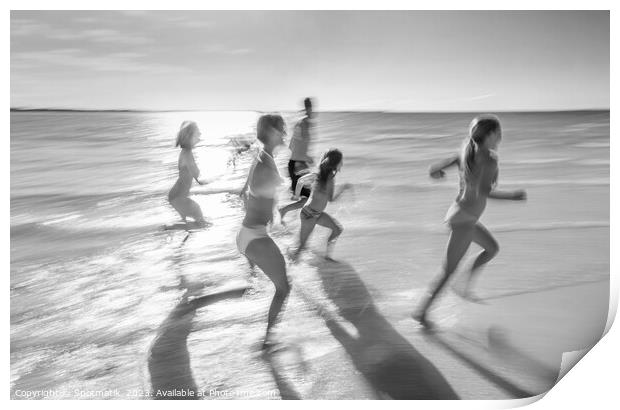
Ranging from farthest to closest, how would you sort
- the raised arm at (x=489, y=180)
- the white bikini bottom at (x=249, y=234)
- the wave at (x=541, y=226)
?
the wave at (x=541, y=226) < the raised arm at (x=489, y=180) < the white bikini bottom at (x=249, y=234)

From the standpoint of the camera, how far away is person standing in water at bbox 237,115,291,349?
8.45 feet

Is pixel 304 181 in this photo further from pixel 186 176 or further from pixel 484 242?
pixel 484 242

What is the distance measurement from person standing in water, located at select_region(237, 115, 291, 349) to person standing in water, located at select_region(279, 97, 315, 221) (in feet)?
1.87

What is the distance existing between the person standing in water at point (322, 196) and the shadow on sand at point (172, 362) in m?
0.90

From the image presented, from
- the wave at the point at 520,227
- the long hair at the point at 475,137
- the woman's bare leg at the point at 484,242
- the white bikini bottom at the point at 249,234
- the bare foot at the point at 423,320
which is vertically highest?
the long hair at the point at 475,137

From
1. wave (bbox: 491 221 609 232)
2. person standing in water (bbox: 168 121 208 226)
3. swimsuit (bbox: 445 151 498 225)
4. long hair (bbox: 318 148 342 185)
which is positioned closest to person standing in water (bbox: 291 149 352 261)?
long hair (bbox: 318 148 342 185)

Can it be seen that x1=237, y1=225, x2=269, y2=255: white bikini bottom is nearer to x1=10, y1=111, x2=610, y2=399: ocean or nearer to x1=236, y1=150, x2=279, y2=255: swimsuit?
x1=236, y1=150, x2=279, y2=255: swimsuit

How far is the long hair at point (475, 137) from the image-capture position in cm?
270

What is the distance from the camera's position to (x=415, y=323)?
3086 millimetres

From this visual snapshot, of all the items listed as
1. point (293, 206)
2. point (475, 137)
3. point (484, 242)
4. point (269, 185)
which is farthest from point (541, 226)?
point (269, 185)

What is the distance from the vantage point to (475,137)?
2715mm

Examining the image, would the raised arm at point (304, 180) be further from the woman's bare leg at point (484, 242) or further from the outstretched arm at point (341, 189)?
the woman's bare leg at point (484, 242)

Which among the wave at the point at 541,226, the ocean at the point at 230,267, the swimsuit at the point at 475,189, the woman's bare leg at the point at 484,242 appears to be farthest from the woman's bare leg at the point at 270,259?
the wave at the point at 541,226

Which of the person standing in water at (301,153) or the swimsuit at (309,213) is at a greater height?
the person standing in water at (301,153)
